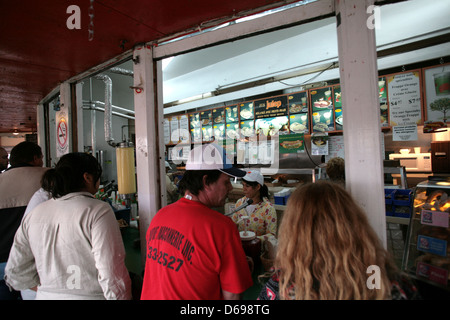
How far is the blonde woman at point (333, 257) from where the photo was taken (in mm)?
874

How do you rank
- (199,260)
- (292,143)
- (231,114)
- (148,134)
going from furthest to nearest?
(231,114), (292,143), (148,134), (199,260)

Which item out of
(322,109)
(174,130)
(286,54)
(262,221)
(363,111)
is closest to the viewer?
(363,111)

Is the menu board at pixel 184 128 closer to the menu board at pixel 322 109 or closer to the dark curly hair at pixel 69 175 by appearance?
the menu board at pixel 322 109

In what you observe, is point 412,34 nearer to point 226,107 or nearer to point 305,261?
point 226,107

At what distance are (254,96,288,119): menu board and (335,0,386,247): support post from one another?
371cm

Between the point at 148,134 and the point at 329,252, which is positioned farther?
the point at 148,134

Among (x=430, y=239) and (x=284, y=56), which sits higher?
(x=284, y=56)

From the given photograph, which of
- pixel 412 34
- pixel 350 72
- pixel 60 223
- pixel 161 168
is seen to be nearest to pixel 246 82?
pixel 412 34

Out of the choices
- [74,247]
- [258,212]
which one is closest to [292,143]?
[258,212]

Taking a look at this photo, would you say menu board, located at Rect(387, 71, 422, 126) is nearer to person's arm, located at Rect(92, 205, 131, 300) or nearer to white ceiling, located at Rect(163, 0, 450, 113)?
white ceiling, located at Rect(163, 0, 450, 113)

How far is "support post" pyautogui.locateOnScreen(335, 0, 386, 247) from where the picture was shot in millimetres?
1215

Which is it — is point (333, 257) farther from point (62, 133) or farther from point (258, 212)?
point (62, 133)

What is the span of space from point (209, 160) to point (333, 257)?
0.82 m

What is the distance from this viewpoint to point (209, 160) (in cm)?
147
